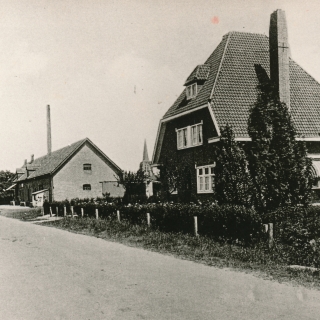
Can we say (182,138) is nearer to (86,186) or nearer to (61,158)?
(86,186)

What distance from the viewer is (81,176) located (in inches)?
1956

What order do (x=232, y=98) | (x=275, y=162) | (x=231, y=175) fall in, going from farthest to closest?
(x=232, y=98) → (x=275, y=162) → (x=231, y=175)

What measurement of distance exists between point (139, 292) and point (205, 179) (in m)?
16.8

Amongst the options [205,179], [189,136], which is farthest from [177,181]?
[189,136]

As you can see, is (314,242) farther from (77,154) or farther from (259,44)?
(77,154)

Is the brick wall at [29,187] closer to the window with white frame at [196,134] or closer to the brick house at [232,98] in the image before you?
the brick house at [232,98]

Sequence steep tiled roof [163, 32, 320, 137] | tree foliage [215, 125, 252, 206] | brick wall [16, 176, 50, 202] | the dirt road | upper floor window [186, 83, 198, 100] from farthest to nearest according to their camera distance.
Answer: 1. brick wall [16, 176, 50, 202]
2. upper floor window [186, 83, 198, 100]
3. steep tiled roof [163, 32, 320, 137]
4. tree foliage [215, 125, 252, 206]
5. the dirt road

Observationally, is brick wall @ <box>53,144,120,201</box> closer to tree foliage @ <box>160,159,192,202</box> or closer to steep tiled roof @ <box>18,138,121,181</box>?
steep tiled roof @ <box>18,138,121,181</box>

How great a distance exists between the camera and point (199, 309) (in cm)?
605

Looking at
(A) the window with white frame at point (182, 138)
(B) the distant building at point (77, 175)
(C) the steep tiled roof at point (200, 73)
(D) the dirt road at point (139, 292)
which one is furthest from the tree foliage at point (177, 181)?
(B) the distant building at point (77, 175)

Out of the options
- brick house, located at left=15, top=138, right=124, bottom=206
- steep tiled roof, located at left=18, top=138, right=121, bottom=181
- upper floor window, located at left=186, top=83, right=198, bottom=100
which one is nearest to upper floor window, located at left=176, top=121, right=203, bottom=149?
upper floor window, located at left=186, top=83, right=198, bottom=100

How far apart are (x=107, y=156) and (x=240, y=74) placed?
29.5m

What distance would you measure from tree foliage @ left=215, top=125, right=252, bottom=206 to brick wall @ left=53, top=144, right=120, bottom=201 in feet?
116

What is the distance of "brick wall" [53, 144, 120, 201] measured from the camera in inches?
1916
